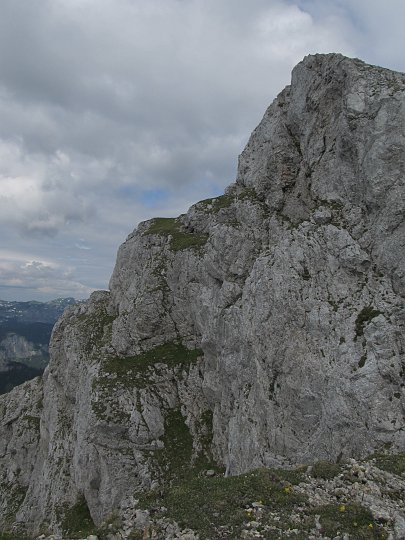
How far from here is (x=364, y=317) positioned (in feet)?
110

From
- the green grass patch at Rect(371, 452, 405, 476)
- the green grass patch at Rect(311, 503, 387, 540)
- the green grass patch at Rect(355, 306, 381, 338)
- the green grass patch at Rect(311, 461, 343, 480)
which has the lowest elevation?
the green grass patch at Rect(311, 503, 387, 540)

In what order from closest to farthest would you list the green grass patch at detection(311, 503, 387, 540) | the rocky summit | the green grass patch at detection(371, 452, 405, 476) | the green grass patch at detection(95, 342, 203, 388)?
1. the green grass patch at detection(311, 503, 387, 540)
2. the green grass patch at detection(371, 452, 405, 476)
3. the rocky summit
4. the green grass patch at detection(95, 342, 203, 388)

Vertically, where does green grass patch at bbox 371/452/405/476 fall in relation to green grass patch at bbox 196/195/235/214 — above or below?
below

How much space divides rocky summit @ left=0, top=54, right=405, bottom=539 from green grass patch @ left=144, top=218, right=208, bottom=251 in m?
0.48

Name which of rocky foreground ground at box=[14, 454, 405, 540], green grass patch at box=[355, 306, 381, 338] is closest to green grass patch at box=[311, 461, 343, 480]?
rocky foreground ground at box=[14, 454, 405, 540]

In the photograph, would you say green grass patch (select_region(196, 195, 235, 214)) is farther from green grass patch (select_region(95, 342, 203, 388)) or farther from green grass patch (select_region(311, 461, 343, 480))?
green grass patch (select_region(311, 461, 343, 480))

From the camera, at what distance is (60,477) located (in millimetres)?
56531

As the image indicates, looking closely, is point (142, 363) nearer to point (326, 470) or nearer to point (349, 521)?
point (326, 470)

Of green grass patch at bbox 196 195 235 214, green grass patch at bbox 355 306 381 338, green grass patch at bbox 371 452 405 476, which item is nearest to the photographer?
green grass patch at bbox 371 452 405 476

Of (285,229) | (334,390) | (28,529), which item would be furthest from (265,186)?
(28,529)

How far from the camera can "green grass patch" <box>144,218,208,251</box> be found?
5959 centimetres

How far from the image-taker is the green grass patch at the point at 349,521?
14.9 meters

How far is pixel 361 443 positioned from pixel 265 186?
33.0m

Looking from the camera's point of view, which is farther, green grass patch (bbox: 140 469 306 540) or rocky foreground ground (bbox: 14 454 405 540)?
green grass patch (bbox: 140 469 306 540)
